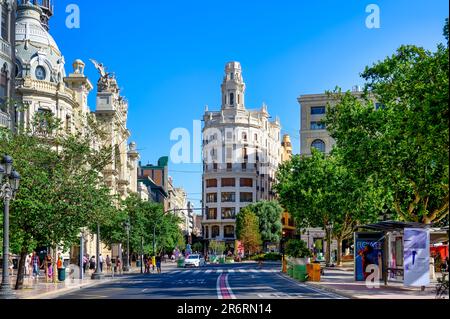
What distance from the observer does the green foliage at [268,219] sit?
125062mm

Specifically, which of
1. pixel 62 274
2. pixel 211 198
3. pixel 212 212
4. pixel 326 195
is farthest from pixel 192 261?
pixel 211 198

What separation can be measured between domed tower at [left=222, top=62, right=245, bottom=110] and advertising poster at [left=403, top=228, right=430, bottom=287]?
11710cm

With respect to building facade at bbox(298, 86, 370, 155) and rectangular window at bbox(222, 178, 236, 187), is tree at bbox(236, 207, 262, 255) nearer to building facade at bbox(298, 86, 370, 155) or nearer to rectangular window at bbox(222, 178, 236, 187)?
building facade at bbox(298, 86, 370, 155)

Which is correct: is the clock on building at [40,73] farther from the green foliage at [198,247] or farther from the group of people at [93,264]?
the green foliage at [198,247]

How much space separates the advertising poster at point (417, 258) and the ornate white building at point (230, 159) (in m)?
111

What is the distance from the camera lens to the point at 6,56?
46438mm

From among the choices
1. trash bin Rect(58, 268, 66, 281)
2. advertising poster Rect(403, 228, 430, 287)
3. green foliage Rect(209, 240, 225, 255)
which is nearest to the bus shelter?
advertising poster Rect(403, 228, 430, 287)

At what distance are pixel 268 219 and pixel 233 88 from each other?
1236 inches

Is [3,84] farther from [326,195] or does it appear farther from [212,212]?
[212,212]

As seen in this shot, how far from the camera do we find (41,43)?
70.0 metres

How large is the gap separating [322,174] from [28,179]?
117 ft

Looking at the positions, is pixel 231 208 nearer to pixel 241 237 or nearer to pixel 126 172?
pixel 241 237

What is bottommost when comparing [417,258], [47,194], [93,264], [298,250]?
[93,264]

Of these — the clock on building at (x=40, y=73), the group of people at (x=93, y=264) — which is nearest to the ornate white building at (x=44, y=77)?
the clock on building at (x=40, y=73)
